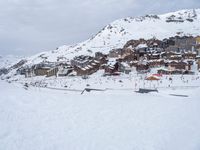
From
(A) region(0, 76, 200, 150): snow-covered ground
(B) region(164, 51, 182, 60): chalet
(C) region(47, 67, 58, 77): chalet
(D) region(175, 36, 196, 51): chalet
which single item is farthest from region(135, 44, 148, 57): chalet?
(A) region(0, 76, 200, 150): snow-covered ground

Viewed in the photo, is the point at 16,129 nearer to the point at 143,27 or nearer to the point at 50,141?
the point at 50,141

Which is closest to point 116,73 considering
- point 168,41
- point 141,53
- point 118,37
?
point 141,53

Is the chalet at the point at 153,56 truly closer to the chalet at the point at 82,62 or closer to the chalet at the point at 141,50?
the chalet at the point at 141,50

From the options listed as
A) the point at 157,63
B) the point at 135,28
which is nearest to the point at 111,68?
the point at 157,63

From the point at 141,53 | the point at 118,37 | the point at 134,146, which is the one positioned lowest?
the point at 134,146

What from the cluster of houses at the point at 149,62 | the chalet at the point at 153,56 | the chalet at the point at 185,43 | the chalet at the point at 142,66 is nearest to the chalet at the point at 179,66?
the cluster of houses at the point at 149,62

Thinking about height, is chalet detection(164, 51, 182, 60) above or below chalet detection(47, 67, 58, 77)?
above

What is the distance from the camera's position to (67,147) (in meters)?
7.84

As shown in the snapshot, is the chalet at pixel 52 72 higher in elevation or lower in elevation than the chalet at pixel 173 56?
lower

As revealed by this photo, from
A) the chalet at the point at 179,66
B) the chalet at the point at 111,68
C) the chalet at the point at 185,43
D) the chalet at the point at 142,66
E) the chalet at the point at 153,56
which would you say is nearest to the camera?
the chalet at the point at 179,66

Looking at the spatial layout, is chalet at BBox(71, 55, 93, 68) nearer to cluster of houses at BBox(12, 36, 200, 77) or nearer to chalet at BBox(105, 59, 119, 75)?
cluster of houses at BBox(12, 36, 200, 77)

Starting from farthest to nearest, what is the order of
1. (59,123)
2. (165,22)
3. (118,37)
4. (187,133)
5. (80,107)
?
(165,22) < (118,37) < (80,107) < (59,123) < (187,133)

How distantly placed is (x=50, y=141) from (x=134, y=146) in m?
2.43

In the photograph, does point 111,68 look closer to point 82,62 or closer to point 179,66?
point 179,66
